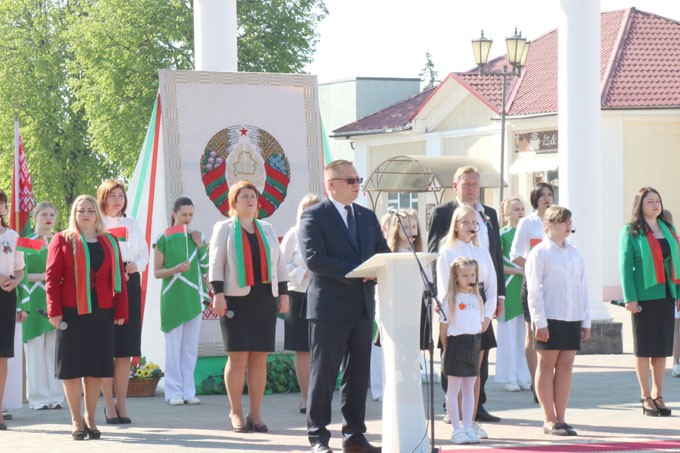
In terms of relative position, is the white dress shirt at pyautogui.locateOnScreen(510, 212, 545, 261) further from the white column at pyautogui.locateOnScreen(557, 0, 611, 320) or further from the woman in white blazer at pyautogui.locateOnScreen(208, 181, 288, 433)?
the white column at pyautogui.locateOnScreen(557, 0, 611, 320)

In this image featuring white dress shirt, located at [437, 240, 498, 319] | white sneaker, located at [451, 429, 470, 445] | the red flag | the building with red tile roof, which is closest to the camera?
white sneaker, located at [451, 429, 470, 445]

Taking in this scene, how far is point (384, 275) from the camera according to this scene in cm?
873

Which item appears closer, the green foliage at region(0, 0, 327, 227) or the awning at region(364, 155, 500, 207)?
the awning at region(364, 155, 500, 207)

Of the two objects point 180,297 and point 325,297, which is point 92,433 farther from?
point 180,297

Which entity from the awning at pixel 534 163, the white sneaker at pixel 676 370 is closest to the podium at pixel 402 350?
the white sneaker at pixel 676 370

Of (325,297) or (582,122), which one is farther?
(582,122)

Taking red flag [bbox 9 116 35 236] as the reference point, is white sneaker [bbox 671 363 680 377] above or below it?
below

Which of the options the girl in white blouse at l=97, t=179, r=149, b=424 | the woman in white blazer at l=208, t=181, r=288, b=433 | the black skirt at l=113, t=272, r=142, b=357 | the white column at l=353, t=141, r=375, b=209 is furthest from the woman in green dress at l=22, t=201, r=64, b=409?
the white column at l=353, t=141, r=375, b=209

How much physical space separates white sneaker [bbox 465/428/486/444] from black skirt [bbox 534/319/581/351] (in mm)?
871

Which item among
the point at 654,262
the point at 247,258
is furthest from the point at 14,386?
the point at 654,262

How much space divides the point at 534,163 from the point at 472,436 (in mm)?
26976

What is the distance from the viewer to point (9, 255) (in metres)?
11.1

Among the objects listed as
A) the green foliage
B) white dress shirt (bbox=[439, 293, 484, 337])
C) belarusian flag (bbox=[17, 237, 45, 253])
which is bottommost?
white dress shirt (bbox=[439, 293, 484, 337])

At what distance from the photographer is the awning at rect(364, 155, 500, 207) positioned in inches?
1411
